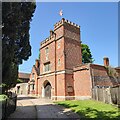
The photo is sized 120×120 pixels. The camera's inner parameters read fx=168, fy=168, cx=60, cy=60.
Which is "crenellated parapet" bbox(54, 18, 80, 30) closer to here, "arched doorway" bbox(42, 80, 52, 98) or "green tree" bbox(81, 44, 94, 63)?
"arched doorway" bbox(42, 80, 52, 98)

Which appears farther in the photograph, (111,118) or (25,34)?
(25,34)

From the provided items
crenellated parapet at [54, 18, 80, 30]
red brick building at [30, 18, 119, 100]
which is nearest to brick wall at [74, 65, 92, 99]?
red brick building at [30, 18, 119, 100]

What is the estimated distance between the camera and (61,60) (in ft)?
87.4

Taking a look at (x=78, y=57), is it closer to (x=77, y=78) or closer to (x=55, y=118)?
(x=77, y=78)

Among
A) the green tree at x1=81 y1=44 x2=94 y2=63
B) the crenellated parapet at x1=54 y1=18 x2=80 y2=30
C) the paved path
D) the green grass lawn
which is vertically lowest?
the paved path

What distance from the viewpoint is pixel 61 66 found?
1040 inches

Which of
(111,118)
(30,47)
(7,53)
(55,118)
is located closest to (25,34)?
(30,47)

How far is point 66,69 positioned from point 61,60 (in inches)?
70.0

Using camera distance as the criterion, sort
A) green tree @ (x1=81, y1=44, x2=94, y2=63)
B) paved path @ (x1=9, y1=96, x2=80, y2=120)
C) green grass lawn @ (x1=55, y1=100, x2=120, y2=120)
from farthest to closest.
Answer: green tree @ (x1=81, y1=44, x2=94, y2=63) → paved path @ (x1=9, y1=96, x2=80, y2=120) → green grass lawn @ (x1=55, y1=100, x2=120, y2=120)

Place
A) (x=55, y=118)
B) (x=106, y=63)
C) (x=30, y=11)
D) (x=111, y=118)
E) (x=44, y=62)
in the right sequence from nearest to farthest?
1. (x=111, y=118)
2. (x=55, y=118)
3. (x=30, y=11)
4. (x=106, y=63)
5. (x=44, y=62)

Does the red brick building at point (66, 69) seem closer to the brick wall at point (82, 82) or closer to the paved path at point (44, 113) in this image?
the brick wall at point (82, 82)

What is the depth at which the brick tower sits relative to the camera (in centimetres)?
2572

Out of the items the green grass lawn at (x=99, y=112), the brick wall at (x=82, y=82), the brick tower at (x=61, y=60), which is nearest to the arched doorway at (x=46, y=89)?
the brick tower at (x=61, y=60)

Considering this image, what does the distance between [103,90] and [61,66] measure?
31.2ft
